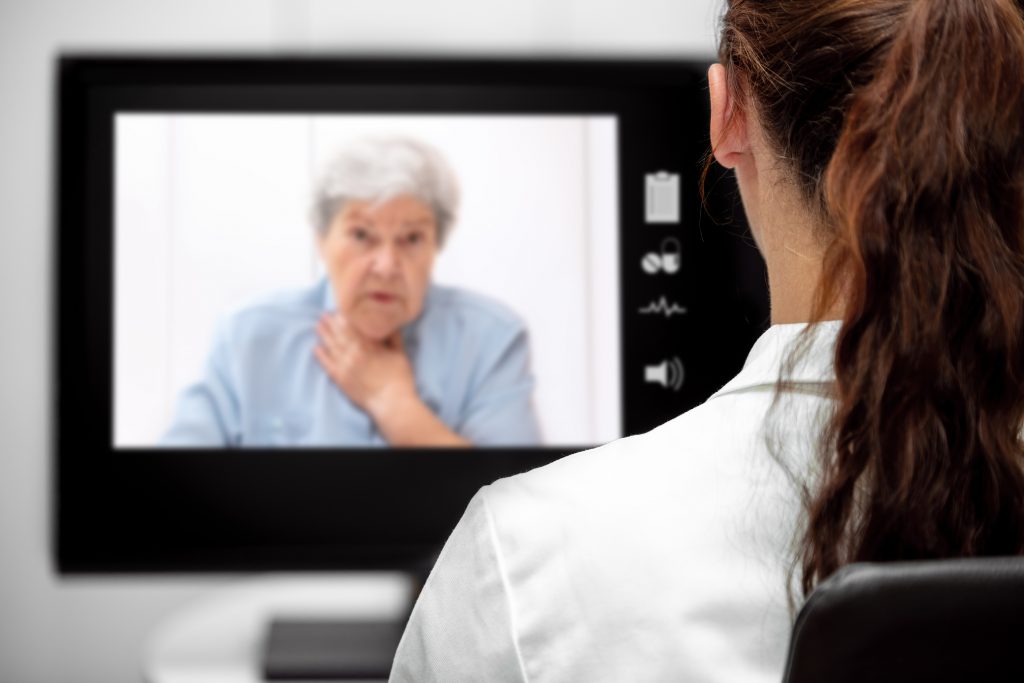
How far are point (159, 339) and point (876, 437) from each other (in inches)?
69.3

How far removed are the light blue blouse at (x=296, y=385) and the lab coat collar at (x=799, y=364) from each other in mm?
1421

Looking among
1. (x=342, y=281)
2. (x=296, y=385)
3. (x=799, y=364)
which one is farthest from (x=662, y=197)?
(x=799, y=364)

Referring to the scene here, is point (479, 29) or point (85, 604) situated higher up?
point (479, 29)

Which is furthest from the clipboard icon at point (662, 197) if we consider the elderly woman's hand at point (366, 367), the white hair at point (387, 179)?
the elderly woman's hand at point (366, 367)

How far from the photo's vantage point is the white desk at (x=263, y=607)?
1.98m

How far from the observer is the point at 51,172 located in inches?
82.2

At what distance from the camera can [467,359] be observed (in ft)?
6.89

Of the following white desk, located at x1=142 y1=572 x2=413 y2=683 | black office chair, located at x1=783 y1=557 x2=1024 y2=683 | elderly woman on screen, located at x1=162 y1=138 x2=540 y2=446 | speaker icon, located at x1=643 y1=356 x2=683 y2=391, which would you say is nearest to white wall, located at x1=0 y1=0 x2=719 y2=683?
white desk, located at x1=142 y1=572 x2=413 y2=683

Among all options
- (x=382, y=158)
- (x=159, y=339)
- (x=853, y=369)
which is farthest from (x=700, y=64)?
(x=853, y=369)

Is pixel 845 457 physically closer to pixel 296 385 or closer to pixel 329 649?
pixel 329 649

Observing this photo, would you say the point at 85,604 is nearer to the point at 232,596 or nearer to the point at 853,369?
the point at 232,596

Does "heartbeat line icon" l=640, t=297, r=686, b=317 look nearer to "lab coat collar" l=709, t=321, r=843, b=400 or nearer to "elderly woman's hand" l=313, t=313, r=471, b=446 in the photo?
"elderly woman's hand" l=313, t=313, r=471, b=446

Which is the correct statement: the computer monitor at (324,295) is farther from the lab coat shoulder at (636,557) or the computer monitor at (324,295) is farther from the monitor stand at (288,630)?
the lab coat shoulder at (636,557)

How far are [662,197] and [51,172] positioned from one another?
4.28 ft
